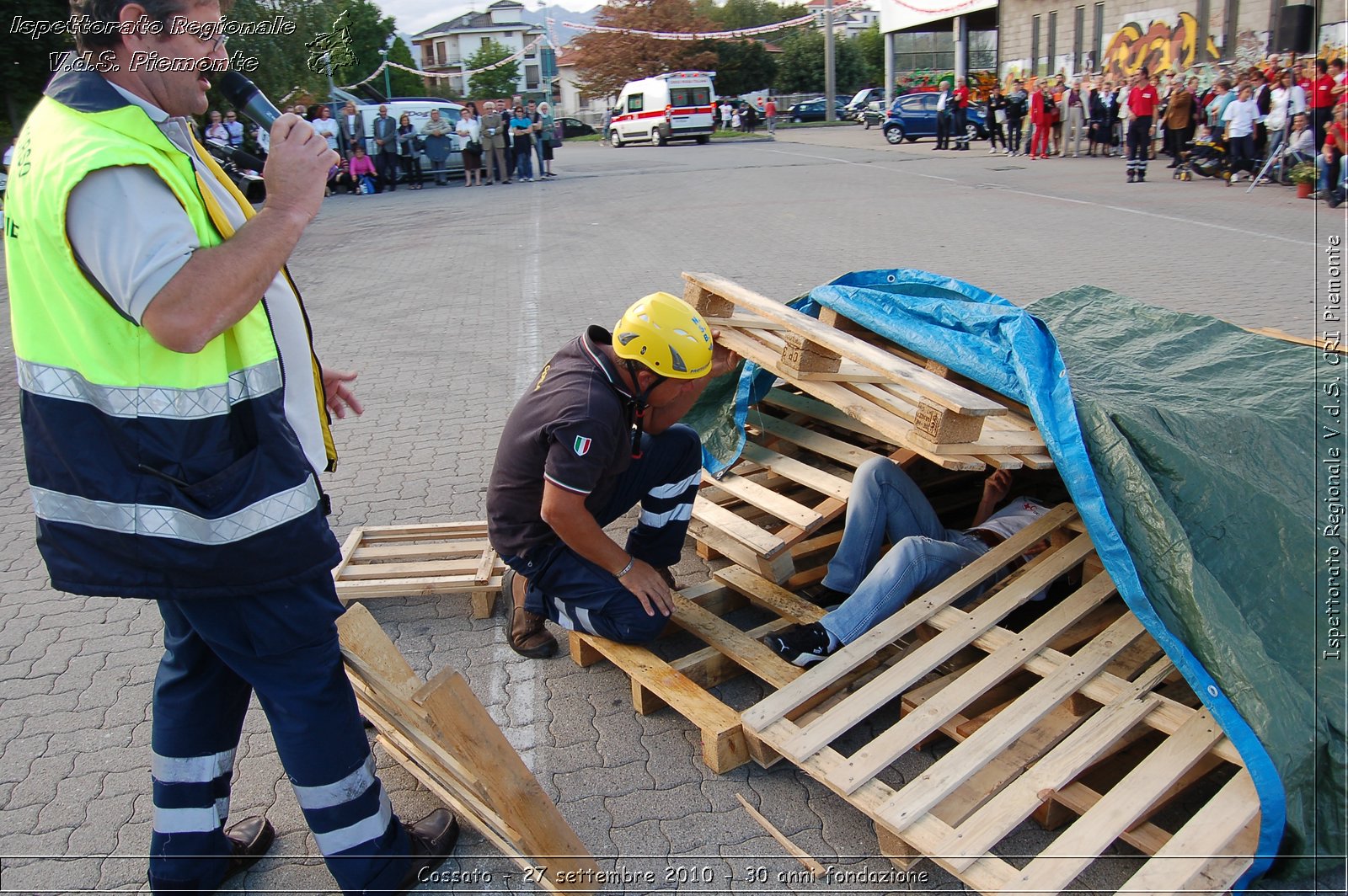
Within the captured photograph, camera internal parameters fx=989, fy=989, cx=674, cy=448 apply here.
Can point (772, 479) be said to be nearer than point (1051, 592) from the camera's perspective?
No

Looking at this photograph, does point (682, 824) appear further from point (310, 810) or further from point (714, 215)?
point (714, 215)

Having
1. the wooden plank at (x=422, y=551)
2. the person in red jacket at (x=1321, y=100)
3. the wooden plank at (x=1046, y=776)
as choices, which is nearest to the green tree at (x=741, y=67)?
the person in red jacket at (x=1321, y=100)

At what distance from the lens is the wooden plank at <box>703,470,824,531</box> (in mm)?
3994

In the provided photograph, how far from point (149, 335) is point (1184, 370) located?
3.83m

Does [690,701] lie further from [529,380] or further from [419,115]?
[419,115]

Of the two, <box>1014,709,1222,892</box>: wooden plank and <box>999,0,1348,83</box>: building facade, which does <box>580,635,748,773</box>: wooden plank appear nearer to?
<box>1014,709,1222,892</box>: wooden plank

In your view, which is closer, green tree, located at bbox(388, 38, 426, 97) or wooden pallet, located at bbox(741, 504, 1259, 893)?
wooden pallet, located at bbox(741, 504, 1259, 893)

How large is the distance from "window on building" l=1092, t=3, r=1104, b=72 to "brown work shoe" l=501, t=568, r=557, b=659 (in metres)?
29.9

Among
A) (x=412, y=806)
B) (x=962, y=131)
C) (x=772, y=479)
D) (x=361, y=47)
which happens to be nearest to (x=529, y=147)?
(x=962, y=131)

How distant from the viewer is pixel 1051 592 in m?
3.91

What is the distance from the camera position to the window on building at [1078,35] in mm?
29344

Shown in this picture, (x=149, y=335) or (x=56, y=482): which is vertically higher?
(x=149, y=335)

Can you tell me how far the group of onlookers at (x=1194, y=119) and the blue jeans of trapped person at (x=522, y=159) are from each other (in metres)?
11.8

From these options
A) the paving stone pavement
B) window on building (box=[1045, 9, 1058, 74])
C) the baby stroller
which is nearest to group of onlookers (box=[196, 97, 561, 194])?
the paving stone pavement
